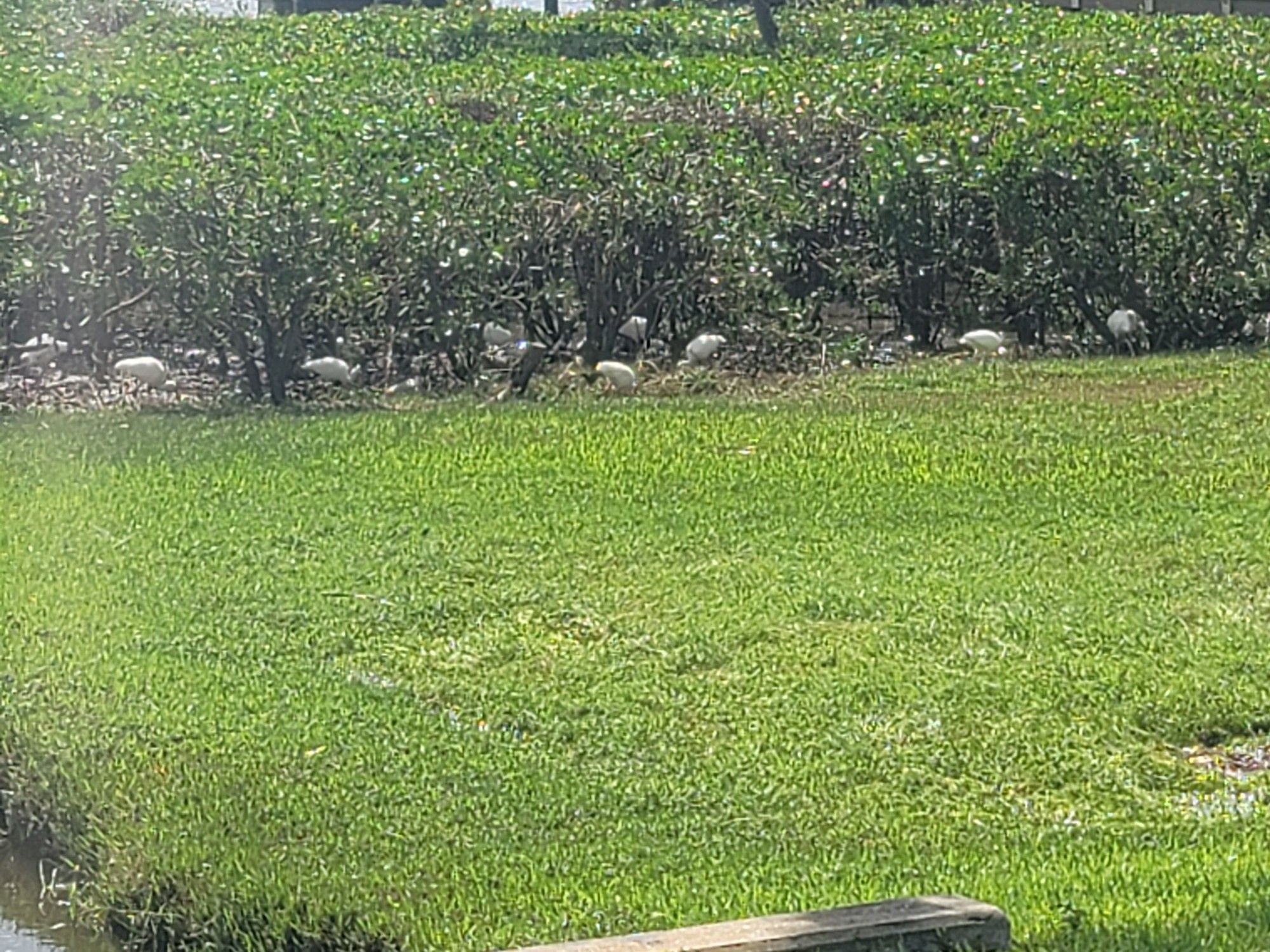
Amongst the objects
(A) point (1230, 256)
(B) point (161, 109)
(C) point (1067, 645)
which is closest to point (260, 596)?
(C) point (1067, 645)

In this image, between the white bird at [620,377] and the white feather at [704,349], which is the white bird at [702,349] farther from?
the white bird at [620,377]

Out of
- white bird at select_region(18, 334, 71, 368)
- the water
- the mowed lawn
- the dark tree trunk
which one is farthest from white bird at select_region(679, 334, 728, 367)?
the dark tree trunk

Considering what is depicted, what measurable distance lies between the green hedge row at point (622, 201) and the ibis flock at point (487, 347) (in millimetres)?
102

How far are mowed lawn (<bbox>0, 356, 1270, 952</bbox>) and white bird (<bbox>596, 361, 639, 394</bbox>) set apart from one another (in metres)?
1.17

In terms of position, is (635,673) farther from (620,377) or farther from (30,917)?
(620,377)

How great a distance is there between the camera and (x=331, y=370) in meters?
10.8

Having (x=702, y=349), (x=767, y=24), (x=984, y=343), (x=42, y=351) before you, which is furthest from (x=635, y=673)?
(x=767, y=24)

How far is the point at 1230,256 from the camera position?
40.8 ft

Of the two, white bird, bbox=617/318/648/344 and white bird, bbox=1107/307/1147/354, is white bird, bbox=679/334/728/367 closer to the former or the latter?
white bird, bbox=617/318/648/344

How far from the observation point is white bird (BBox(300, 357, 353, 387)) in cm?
1084

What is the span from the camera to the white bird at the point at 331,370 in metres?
10.8

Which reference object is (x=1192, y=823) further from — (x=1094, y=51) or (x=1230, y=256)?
(x=1094, y=51)

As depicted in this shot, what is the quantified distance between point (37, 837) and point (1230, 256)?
8.46m

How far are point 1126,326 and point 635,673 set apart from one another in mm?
6636
